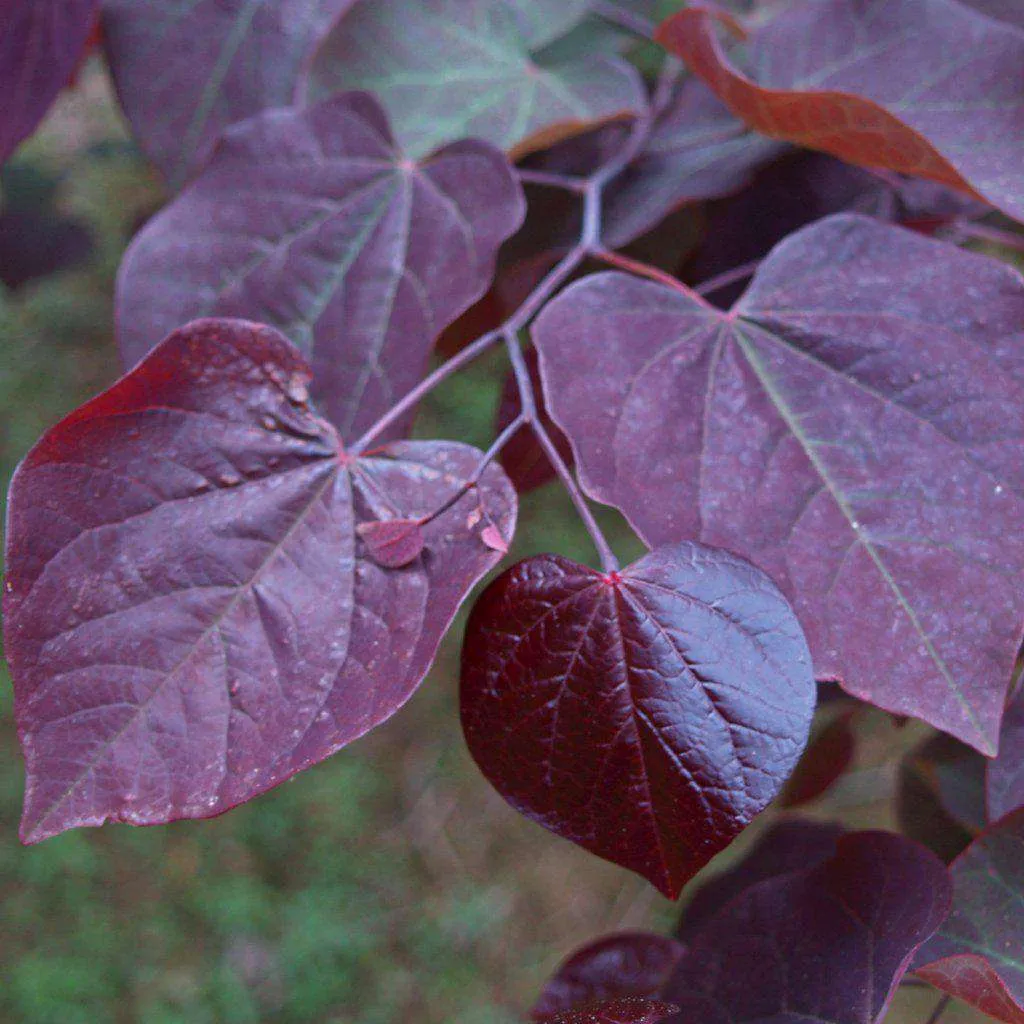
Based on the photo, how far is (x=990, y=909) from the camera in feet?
1.54

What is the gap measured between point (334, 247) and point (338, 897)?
1.67 metres

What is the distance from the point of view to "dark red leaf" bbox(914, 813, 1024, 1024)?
0.45m

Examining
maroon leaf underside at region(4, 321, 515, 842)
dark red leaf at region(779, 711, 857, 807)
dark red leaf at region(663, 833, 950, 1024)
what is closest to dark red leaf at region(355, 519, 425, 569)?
maroon leaf underside at region(4, 321, 515, 842)

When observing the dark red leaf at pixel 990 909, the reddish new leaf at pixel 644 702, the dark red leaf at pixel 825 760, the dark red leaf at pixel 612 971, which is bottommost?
the dark red leaf at pixel 825 760

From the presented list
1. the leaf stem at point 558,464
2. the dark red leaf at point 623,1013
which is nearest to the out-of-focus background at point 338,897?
the leaf stem at point 558,464

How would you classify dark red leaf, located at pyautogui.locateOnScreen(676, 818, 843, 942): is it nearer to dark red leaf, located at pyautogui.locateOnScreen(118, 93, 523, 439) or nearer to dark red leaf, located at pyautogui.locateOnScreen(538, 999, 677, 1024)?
dark red leaf, located at pyautogui.locateOnScreen(538, 999, 677, 1024)

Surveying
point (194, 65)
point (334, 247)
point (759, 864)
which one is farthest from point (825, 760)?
point (194, 65)

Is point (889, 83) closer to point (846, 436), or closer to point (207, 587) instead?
point (846, 436)

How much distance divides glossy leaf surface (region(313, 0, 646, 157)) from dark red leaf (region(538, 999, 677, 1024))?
52 centimetres

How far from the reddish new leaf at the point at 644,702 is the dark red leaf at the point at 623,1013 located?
0.05 metres

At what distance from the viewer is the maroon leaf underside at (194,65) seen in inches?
26.3

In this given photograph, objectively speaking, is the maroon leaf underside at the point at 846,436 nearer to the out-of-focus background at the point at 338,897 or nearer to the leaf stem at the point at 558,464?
the leaf stem at the point at 558,464

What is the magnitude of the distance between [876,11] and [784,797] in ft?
2.09

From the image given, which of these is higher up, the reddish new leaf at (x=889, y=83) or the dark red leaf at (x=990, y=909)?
the reddish new leaf at (x=889, y=83)
